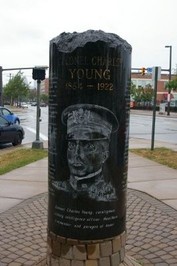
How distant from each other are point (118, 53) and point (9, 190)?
453 cm

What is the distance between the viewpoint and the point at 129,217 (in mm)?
5887

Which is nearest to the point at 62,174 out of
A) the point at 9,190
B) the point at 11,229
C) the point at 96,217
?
the point at 96,217

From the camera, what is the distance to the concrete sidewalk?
14.9 feet

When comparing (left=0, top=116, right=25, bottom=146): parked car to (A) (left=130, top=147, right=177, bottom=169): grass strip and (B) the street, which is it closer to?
(B) the street

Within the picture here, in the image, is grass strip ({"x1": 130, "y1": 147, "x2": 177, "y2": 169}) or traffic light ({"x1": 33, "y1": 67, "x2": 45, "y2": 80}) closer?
grass strip ({"x1": 130, "y1": 147, "x2": 177, "y2": 169})

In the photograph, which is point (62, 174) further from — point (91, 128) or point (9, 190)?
point (9, 190)

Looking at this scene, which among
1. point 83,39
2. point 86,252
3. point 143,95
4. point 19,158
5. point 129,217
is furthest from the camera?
point 143,95

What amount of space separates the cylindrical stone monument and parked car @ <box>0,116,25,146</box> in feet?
39.6

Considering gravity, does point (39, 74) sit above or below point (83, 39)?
above

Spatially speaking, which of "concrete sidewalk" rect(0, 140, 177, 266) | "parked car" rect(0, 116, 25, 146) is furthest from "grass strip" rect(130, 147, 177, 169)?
"parked car" rect(0, 116, 25, 146)

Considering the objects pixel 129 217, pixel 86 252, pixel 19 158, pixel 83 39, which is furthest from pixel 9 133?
pixel 83 39

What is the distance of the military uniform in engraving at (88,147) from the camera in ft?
11.6

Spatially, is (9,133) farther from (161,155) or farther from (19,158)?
(161,155)

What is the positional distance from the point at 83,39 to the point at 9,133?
41.5 feet
